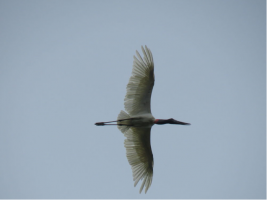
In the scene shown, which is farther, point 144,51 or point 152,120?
point 152,120

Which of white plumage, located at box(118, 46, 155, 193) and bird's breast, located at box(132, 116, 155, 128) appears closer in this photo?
white plumage, located at box(118, 46, 155, 193)

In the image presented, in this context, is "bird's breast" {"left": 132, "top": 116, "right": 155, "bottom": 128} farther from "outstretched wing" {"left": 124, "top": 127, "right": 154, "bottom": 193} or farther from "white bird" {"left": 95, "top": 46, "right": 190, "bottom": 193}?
"outstretched wing" {"left": 124, "top": 127, "right": 154, "bottom": 193}

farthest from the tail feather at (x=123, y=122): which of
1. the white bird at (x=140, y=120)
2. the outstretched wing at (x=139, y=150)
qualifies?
the outstretched wing at (x=139, y=150)

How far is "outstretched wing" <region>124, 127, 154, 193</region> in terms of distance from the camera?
11.3 m

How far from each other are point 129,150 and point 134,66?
363 cm

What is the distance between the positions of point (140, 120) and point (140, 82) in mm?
1646

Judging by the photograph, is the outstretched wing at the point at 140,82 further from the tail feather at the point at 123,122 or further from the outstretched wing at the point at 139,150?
the outstretched wing at the point at 139,150

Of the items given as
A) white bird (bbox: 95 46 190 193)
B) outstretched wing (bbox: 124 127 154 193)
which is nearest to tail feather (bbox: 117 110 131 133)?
white bird (bbox: 95 46 190 193)

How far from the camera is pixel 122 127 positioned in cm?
1116

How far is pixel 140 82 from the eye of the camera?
10.2 meters

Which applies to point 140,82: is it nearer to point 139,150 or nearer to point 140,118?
point 140,118

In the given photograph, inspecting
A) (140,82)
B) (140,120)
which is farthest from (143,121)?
(140,82)

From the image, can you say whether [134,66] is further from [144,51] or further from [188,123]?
[188,123]

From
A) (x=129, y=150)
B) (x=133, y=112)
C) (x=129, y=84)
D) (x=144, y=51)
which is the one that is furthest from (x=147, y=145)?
(x=144, y=51)
